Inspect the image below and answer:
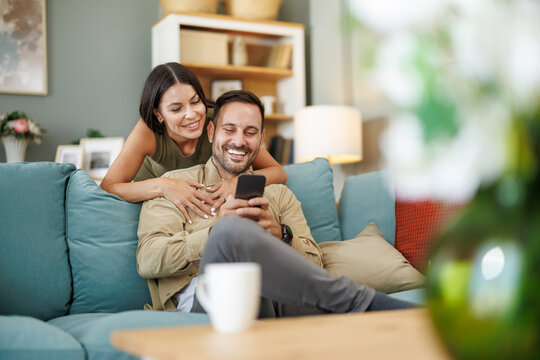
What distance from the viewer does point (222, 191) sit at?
205cm

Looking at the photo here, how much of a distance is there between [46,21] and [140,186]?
2.61 m

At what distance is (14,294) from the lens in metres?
1.80

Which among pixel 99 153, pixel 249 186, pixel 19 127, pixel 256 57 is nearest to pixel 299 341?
pixel 249 186

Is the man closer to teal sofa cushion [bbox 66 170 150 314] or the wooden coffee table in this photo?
teal sofa cushion [bbox 66 170 150 314]

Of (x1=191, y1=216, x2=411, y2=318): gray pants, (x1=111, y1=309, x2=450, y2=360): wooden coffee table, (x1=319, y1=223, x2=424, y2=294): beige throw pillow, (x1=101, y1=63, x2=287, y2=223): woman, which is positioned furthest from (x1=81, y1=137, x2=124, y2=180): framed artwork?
(x1=111, y1=309, x2=450, y2=360): wooden coffee table

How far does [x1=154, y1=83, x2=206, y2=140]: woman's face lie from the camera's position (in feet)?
7.50

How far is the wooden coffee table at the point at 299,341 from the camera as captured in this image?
808 millimetres

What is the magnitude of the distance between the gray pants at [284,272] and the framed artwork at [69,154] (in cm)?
262

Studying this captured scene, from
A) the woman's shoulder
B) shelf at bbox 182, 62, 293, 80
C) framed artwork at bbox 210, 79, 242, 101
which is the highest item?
shelf at bbox 182, 62, 293, 80

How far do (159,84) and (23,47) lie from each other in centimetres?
220

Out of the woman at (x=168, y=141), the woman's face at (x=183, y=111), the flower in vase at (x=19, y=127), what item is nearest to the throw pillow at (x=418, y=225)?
the woman at (x=168, y=141)

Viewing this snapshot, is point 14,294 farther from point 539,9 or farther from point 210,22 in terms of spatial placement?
point 210,22

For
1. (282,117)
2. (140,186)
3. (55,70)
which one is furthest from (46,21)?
(140,186)

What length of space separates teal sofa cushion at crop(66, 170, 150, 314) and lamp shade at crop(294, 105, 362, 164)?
1.76 metres
